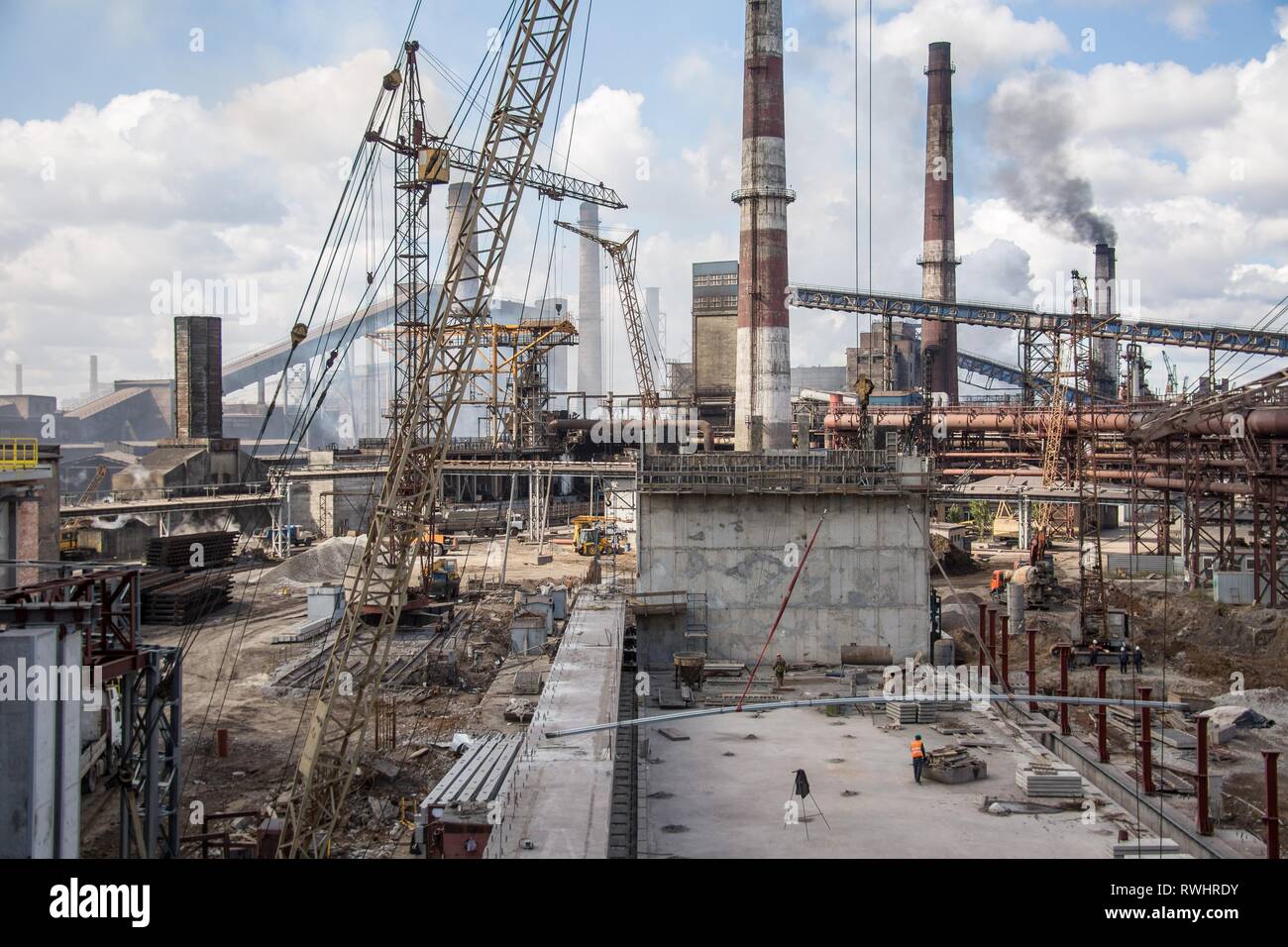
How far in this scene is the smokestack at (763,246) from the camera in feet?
143

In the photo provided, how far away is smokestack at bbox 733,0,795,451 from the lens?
43.5m

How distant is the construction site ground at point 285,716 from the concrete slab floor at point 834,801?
4.33 m

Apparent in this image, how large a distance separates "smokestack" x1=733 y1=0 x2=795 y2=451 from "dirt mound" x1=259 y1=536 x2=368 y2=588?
18412 millimetres

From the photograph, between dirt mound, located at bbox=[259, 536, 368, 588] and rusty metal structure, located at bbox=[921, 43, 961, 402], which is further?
rusty metal structure, located at bbox=[921, 43, 961, 402]

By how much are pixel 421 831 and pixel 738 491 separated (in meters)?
15.0

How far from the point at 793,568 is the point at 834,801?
1014cm

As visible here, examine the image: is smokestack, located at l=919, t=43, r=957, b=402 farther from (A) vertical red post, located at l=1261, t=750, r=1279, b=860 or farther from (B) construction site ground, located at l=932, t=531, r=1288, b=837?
(A) vertical red post, located at l=1261, t=750, r=1279, b=860

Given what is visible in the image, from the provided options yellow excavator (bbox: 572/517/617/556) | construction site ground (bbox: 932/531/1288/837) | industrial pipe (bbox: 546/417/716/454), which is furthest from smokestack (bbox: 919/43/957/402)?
construction site ground (bbox: 932/531/1288/837)

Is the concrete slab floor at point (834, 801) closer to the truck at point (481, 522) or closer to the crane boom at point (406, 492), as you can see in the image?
the crane boom at point (406, 492)

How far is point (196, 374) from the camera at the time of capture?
207 feet

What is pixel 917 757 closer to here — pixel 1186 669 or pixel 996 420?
pixel 1186 669

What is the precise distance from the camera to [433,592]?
3881 cm
